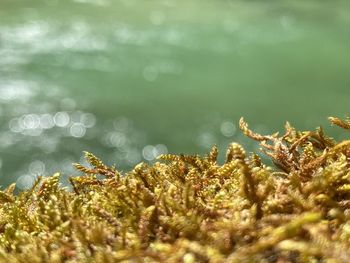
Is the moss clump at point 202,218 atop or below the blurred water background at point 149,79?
below

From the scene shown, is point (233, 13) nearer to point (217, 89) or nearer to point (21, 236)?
point (217, 89)

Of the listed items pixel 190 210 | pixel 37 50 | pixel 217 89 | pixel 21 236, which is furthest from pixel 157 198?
pixel 37 50

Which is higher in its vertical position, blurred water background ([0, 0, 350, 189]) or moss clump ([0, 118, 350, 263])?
blurred water background ([0, 0, 350, 189])

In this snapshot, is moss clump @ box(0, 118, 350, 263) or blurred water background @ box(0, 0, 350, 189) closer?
moss clump @ box(0, 118, 350, 263)

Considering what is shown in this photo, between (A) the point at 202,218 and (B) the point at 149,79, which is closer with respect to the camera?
(A) the point at 202,218
